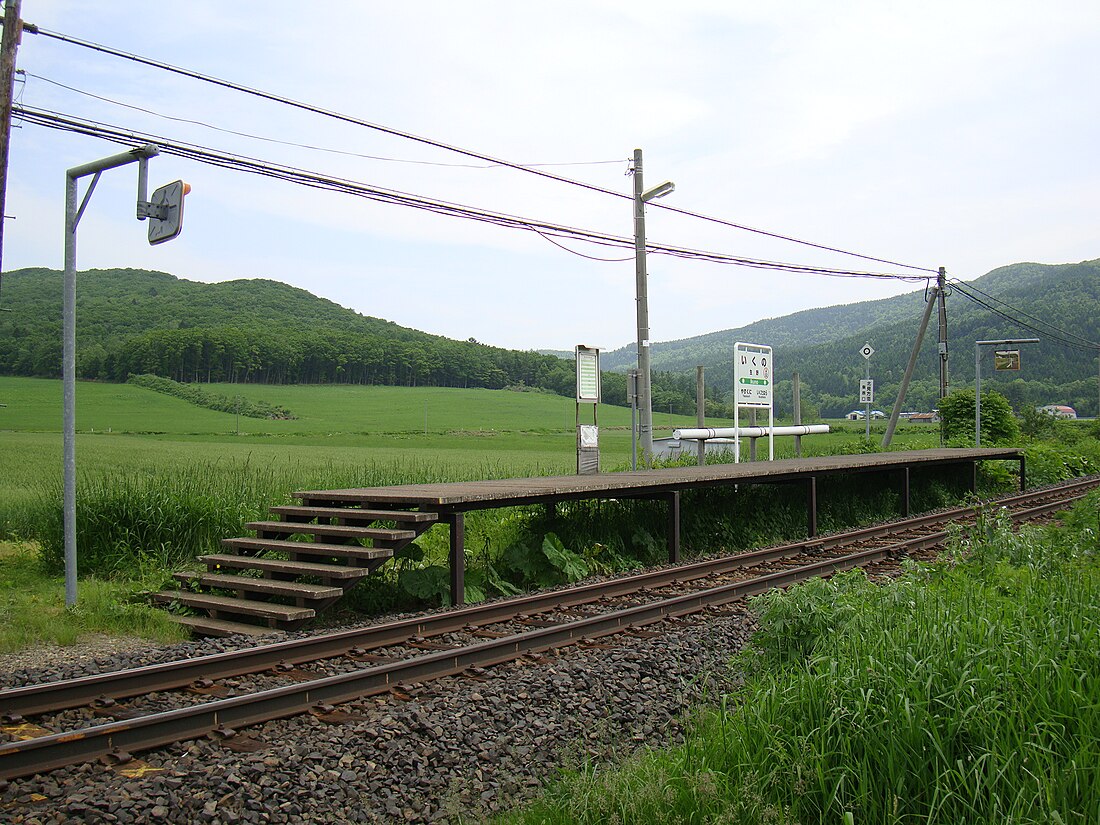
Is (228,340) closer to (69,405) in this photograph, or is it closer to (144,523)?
(144,523)

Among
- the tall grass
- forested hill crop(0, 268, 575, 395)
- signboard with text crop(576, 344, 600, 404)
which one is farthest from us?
forested hill crop(0, 268, 575, 395)

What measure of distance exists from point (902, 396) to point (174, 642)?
28.5m

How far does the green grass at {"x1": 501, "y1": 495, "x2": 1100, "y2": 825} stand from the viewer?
3.25m

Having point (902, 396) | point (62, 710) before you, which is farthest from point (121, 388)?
point (62, 710)

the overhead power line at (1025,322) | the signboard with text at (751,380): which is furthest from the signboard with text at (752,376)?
the overhead power line at (1025,322)

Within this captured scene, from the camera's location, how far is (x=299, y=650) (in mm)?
6434

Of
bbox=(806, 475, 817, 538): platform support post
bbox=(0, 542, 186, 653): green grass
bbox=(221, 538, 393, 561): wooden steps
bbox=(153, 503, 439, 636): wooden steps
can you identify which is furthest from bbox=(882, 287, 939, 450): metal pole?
bbox=(0, 542, 186, 653): green grass

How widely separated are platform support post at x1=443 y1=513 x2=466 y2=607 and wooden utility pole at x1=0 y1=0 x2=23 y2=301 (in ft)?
17.9

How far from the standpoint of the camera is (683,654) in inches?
253

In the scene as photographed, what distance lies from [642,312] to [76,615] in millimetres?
11971

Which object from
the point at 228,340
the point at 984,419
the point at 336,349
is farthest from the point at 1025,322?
the point at 228,340

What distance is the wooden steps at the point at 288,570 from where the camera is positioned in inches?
296

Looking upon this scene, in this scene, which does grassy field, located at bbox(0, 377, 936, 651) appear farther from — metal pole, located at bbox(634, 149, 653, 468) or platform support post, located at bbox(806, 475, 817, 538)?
metal pole, located at bbox(634, 149, 653, 468)

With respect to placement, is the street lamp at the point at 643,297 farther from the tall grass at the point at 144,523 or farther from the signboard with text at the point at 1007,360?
the signboard with text at the point at 1007,360
